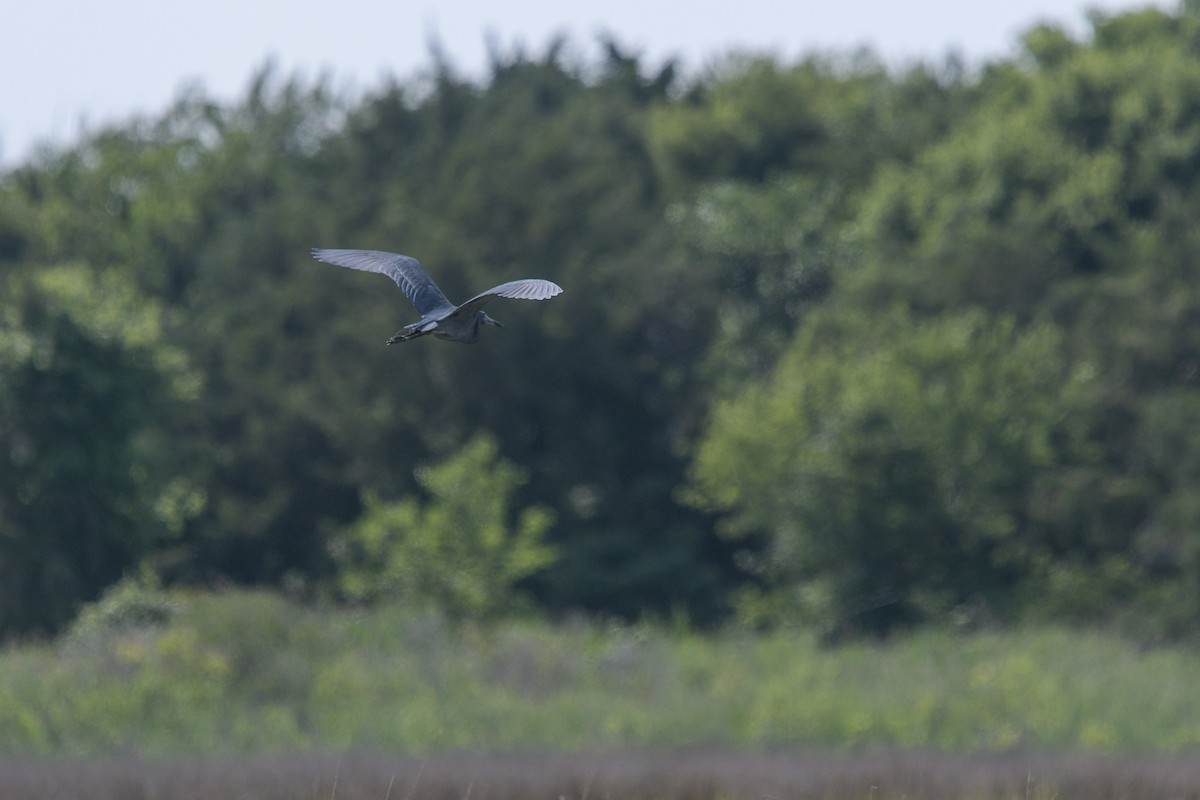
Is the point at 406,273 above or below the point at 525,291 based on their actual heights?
above

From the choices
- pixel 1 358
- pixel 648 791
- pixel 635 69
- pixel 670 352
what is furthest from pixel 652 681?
pixel 635 69

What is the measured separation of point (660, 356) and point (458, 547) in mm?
8574

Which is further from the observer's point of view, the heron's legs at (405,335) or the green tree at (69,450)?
the green tree at (69,450)

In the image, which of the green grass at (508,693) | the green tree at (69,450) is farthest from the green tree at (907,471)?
the green tree at (69,450)

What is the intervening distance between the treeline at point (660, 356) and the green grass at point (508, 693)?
760 cm

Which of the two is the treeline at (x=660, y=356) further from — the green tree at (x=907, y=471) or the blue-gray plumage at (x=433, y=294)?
the blue-gray plumage at (x=433, y=294)

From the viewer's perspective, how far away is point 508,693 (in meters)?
25.2

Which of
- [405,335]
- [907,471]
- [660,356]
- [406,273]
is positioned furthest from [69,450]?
[405,335]

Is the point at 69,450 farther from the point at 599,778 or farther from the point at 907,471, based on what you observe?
the point at 599,778

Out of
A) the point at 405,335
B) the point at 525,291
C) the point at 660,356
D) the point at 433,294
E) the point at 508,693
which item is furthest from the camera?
the point at 660,356

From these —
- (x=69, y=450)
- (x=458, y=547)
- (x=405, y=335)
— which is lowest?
(x=458, y=547)

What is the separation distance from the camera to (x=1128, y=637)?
33.4 metres

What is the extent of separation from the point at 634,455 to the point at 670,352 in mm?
2615

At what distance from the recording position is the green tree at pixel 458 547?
121 feet
